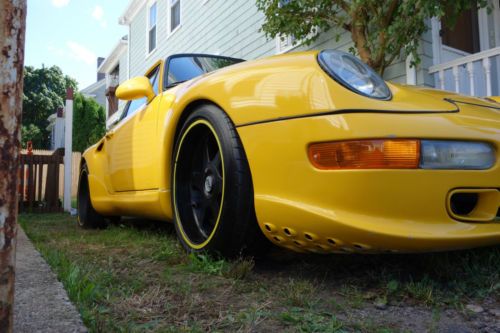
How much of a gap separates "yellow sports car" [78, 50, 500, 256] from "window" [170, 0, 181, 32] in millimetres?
10594

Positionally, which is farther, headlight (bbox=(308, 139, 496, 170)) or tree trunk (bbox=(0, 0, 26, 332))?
headlight (bbox=(308, 139, 496, 170))

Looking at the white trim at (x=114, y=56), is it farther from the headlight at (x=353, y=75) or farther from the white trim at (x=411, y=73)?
the headlight at (x=353, y=75)

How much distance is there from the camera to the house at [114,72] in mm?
16531

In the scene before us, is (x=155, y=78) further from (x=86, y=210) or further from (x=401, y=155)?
(x=401, y=155)

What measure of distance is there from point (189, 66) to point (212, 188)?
1.43 m

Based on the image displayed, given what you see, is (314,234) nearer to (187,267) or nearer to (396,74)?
(187,267)

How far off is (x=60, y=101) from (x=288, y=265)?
141 feet

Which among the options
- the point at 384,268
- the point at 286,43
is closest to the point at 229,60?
the point at 384,268

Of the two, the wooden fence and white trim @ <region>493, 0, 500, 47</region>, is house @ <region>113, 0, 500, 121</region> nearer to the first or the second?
white trim @ <region>493, 0, 500, 47</region>

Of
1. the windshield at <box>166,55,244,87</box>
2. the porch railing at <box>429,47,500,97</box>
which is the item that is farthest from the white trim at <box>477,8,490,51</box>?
the windshield at <box>166,55,244,87</box>

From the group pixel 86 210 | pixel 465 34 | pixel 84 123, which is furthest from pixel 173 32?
pixel 84 123

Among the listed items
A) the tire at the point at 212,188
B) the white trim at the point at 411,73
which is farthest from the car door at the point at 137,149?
the white trim at the point at 411,73

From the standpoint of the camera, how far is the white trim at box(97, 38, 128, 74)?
59.5 feet

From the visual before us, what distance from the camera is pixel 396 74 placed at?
18.1 feet
